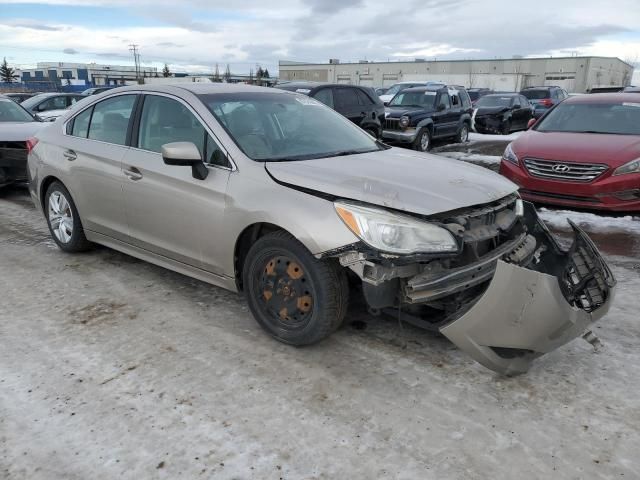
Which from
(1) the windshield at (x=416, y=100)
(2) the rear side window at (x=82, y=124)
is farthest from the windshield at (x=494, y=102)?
(2) the rear side window at (x=82, y=124)

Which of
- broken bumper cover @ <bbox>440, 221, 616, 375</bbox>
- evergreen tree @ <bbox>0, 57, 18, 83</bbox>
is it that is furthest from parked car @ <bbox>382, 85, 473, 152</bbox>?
evergreen tree @ <bbox>0, 57, 18, 83</bbox>

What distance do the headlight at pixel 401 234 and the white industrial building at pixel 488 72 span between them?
269 feet

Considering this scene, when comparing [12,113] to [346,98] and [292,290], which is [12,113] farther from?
[292,290]

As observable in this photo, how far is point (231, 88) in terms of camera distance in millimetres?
4344

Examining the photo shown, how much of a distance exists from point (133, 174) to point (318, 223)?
1909 millimetres

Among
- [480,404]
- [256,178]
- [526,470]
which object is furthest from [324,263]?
[526,470]

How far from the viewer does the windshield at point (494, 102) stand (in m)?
18.6

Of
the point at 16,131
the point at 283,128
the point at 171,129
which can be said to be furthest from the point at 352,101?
the point at 171,129

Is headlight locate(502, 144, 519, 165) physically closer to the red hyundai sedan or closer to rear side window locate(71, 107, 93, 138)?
the red hyundai sedan

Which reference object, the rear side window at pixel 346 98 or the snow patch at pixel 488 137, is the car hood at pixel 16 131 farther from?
the snow patch at pixel 488 137

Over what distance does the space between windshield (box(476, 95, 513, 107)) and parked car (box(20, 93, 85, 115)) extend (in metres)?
14.2

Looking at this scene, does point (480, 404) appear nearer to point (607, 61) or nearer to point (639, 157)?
point (639, 157)

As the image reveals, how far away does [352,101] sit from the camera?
12289mm

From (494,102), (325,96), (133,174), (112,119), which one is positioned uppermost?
(325,96)
